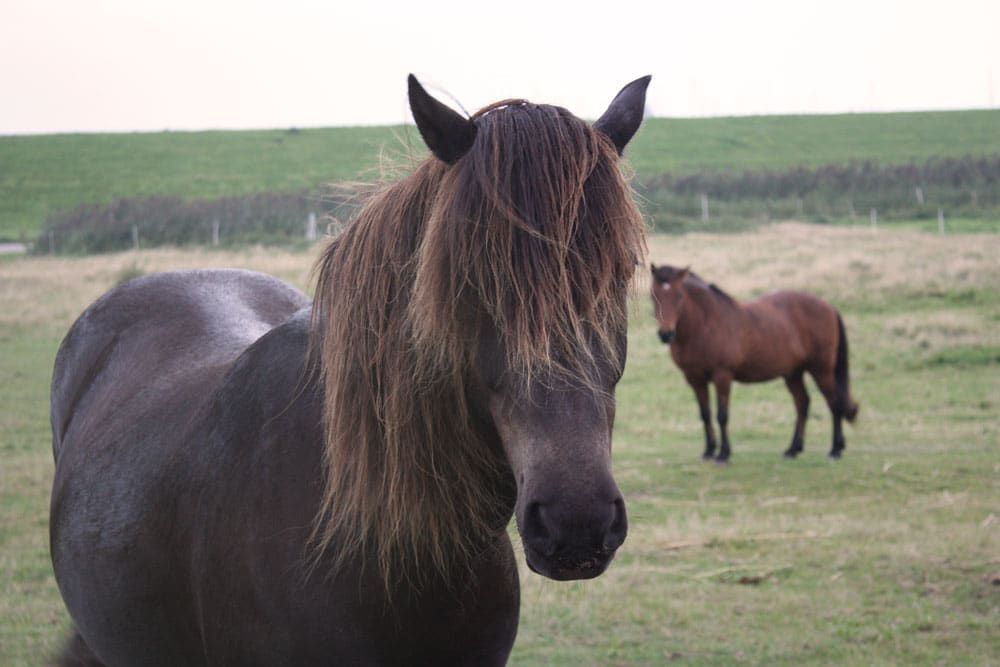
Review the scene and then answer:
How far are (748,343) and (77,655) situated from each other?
28.1 ft

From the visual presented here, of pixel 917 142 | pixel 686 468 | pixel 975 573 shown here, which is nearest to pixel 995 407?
pixel 686 468

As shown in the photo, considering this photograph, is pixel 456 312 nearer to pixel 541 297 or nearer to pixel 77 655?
pixel 541 297

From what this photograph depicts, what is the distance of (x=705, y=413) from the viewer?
10203 millimetres

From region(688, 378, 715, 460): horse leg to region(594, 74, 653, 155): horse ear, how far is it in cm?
790

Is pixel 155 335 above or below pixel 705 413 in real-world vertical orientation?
above

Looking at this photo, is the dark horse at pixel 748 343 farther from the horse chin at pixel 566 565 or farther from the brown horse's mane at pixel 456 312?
the horse chin at pixel 566 565

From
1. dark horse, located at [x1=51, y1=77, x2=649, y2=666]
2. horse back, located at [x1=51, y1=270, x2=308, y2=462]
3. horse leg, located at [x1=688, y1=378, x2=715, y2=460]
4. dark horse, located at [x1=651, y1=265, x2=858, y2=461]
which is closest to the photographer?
dark horse, located at [x1=51, y1=77, x2=649, y2=666]

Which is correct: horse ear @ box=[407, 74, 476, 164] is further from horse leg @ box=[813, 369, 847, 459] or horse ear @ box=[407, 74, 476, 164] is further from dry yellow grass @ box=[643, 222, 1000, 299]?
dry yellow grass @ box=[643, 222, 1000, 299]

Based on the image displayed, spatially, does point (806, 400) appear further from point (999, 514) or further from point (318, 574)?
point (318, 574)

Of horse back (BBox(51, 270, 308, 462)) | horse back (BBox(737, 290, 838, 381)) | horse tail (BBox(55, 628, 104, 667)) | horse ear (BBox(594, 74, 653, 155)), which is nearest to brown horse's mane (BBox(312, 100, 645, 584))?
horse ear (BBox(594, 74, 653, 155))

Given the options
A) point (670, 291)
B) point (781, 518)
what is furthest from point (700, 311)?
point (781, 518)

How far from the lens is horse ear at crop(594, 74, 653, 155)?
2.01 metres

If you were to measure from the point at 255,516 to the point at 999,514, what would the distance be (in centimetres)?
635

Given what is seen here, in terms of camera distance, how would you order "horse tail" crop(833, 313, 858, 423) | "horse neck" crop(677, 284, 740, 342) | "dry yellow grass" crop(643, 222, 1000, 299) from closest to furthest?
"horse tail" crop(833, 313, 858, 423) < "horse neck" crop(677, 284, 740, 342) < "dry yellow grass" crop(643, 222, 1000, 299)
